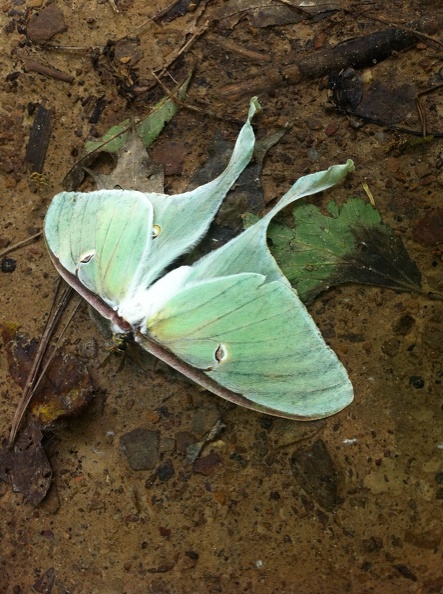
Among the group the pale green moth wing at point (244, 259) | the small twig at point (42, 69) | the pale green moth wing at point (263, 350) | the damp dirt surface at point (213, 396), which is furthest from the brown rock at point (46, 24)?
the pale green moth wing at point (263, 350)

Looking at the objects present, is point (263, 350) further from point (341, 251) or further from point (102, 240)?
point (102, 240)

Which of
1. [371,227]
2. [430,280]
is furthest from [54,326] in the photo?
[430,280]

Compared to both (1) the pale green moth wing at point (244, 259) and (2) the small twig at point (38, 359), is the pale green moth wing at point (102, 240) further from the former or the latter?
(2) the small twig at point (38, 359)

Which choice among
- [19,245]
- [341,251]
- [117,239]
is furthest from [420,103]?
[19,245]

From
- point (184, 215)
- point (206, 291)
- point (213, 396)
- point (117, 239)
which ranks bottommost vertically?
point (213, 396)

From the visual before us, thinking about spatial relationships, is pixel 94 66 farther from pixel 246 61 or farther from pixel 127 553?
pixel 127 553

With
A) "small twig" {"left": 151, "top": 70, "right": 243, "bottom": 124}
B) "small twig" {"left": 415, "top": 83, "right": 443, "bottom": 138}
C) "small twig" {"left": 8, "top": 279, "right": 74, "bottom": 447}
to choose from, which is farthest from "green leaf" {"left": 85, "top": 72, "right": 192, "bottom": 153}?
"small twig" {"left": 415, "top": 83, "right": 443, "bottom": 138}
